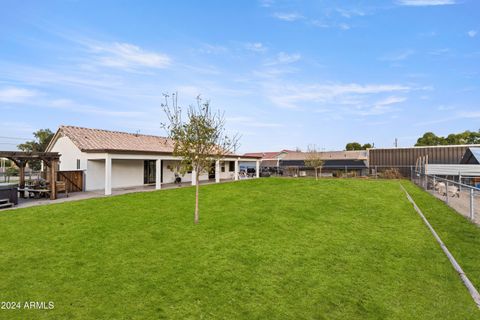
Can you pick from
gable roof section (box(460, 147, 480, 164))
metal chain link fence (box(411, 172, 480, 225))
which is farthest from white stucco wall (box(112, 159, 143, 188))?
gable roof section (box(460, 147, 480, 164))

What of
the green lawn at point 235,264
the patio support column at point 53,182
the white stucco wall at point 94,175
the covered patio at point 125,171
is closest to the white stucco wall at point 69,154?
the white stucco wall at point 94,175

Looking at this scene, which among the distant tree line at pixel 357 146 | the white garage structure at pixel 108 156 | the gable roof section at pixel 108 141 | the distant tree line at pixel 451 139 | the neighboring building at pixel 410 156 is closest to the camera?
the white garage structure at pixel 108 156

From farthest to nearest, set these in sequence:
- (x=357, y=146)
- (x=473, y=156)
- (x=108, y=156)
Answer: (x=357, y=146), (x=473, y=156), (x=108, y=156)

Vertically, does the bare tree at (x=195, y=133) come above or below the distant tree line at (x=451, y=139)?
below

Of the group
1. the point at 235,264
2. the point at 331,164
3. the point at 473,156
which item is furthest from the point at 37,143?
the point at 473,156

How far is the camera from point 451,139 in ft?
213

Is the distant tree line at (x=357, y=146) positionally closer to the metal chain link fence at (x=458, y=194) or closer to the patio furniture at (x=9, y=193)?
the metal chain link fence at (x=458, y=194)

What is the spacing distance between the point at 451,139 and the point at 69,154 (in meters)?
79.6

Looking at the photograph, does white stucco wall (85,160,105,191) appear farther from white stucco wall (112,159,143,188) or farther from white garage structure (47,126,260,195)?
white stucco wall (112,159,143,188)

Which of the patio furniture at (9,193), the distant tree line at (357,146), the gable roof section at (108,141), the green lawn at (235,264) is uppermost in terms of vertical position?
the distant tree line at (357,146)

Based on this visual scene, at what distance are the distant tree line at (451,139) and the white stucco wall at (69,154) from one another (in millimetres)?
76761

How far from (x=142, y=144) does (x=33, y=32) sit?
10.9 m

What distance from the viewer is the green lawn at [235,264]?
466 centimetres

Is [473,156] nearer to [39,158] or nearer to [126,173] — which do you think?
[126,173]
